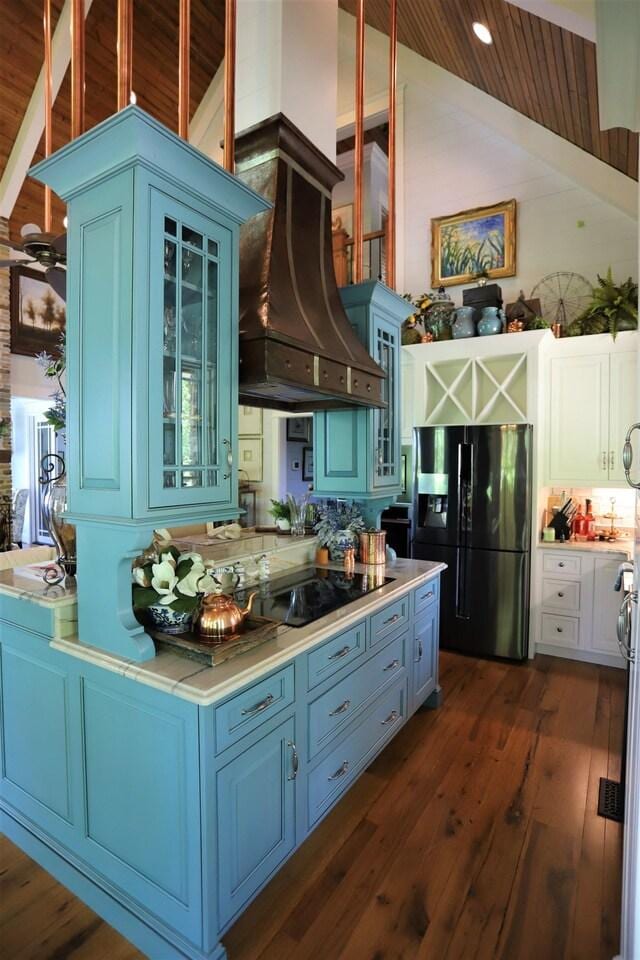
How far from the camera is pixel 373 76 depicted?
5375 mm

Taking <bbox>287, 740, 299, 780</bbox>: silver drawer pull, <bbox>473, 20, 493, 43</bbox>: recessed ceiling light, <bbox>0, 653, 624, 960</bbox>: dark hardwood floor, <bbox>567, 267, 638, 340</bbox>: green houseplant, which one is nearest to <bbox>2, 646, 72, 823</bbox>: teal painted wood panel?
<bbox>0, 653, 624, 960</bbox>: dark hardwood floor

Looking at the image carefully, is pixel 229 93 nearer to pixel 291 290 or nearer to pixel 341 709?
pixel 291 290

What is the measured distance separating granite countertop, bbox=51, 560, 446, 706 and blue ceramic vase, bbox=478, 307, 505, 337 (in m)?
2.88

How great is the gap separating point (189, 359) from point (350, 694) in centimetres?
151

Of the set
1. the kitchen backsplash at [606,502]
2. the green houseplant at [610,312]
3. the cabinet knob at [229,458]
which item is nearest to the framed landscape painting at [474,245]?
the green houseplant at [610,312]

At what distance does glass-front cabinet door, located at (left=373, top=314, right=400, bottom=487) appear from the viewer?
297 cm

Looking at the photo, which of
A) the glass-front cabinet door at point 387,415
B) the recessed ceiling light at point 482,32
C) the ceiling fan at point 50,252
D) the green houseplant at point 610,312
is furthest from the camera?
the green houseplant at point 610,312

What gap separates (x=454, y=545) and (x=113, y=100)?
243 inches

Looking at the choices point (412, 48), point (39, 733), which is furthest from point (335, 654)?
point (412, 48)

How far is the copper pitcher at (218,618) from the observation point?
167 cm

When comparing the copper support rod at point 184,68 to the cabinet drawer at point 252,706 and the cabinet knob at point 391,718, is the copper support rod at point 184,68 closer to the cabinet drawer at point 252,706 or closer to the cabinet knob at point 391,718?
the cabinet drawer at point 252,706

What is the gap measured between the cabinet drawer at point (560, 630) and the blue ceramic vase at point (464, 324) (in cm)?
235

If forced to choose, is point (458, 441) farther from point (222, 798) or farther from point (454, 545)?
point (222, 798)

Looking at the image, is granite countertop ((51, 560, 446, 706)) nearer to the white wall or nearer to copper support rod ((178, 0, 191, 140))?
copper support rod ((178, 0, 191, 140))
